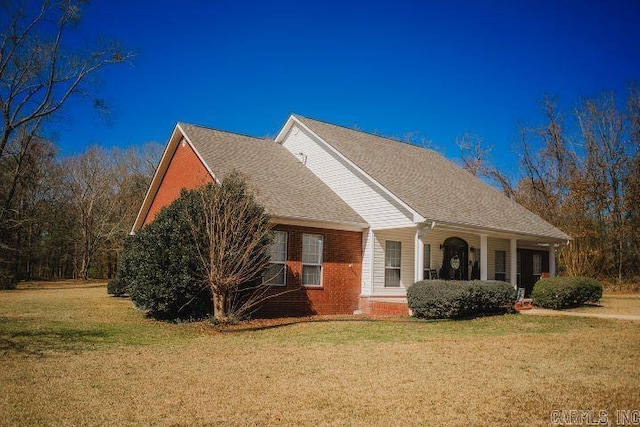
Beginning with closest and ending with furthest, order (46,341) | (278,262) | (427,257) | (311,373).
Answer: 1. (311,373)
2. (46,341)
3. (278,262)
4. (427,257)

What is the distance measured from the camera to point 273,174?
788 inches

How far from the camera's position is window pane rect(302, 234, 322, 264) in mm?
17781

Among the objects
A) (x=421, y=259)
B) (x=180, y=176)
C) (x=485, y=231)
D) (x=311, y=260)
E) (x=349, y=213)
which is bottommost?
(x=311, y=260)

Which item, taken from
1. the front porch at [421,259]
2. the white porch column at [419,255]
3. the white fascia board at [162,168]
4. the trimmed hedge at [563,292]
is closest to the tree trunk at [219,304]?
the front porch at [421,259]

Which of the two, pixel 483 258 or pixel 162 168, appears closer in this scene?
pixel 483 258

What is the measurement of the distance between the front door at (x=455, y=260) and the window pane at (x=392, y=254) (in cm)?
243

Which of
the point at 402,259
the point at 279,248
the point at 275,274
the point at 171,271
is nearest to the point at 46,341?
the point at 171,271

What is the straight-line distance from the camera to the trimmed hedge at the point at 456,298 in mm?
15555

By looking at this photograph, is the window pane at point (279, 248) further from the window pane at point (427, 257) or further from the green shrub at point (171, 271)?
the window pane at point (427, 257)

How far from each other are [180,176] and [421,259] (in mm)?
10357

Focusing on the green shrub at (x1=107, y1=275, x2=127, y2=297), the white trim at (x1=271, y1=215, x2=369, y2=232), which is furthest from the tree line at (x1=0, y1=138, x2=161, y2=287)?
the white trim at (x1=271, y1=215, x2=369, y2=232)

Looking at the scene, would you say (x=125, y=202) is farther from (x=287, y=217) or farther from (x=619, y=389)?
(x=619, y=389)

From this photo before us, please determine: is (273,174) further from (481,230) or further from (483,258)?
(483,258)

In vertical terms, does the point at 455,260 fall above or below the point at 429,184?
below
